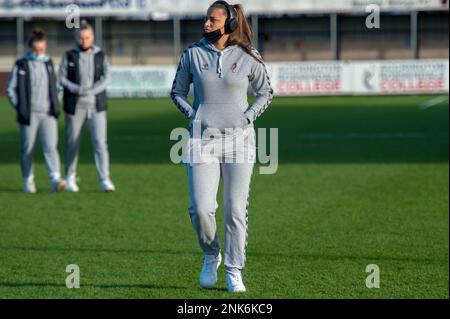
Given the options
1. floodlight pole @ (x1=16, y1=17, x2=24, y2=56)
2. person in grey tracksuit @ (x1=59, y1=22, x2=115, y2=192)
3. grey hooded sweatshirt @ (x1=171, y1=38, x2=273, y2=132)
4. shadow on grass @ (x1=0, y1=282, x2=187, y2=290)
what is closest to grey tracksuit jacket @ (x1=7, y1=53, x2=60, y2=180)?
person in grey tracksuit @ (x1=59, y1=22, x2=115, y2=192)

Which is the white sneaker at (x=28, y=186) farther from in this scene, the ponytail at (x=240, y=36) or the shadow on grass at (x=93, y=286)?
the ponytail at (x=240, y=36)

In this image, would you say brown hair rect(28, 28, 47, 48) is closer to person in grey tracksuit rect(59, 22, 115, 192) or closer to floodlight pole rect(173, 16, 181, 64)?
person in grey tracksuit rect(59, 22, 115, 192)

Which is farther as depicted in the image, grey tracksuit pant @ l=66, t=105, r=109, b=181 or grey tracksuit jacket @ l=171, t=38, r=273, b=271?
grey tracksuit pant @ l=66, t=105, r=109, b=181

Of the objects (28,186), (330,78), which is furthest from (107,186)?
(330,78)

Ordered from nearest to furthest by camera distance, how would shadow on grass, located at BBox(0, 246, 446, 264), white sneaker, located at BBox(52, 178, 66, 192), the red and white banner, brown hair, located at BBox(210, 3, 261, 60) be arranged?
1. brown hair, located at BBox(210, 3, 261, 60)
2. shadow on grass, located at BBox(0, 246, 446, 264)
3. white sneaker, located at BBox(52, 178, 66, 192)
4. the red and white banner

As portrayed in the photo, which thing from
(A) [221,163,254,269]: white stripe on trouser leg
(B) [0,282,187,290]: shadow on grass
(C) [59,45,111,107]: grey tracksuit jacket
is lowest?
(B) [0,282,187,290]: shadow on grass

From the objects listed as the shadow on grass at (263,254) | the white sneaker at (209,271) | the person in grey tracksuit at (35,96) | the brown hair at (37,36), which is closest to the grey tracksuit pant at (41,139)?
the person in grey tracksuit at (35,96)

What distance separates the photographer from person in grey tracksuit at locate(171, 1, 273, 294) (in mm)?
8625

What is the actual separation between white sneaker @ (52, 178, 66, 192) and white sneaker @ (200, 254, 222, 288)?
768 cm

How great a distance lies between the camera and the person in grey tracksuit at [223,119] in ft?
28.3

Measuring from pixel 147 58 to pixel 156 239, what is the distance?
46.0 metres

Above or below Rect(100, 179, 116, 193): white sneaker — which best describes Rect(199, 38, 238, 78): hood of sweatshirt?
above

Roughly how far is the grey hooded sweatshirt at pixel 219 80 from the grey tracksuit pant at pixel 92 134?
744 centimetres

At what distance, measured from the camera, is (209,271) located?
9.11 m
